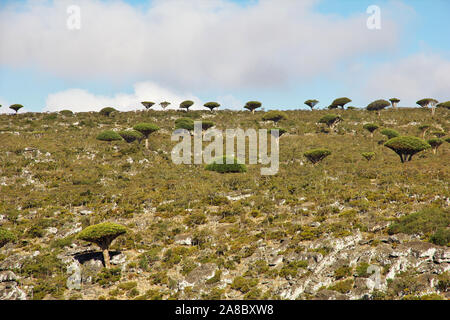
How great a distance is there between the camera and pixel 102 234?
75.5 ft

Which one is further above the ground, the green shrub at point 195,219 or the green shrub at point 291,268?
the green shrub at point 195,219

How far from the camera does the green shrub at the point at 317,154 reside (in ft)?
158

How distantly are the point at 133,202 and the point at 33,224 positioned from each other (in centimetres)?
1066

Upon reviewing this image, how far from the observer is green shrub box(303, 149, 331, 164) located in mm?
48125

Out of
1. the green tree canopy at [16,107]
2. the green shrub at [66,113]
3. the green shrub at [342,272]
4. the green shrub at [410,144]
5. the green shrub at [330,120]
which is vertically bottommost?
the green shrub at [342,272]

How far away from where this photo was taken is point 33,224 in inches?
1224

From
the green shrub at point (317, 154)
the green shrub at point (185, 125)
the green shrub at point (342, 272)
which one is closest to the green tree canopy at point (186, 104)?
the green shrub at point (185, 125)

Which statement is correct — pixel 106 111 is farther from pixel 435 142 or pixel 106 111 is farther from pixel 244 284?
pixel 435 142

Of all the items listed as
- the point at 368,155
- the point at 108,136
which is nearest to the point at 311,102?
the point at 368,155

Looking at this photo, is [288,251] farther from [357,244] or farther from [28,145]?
[28,145]

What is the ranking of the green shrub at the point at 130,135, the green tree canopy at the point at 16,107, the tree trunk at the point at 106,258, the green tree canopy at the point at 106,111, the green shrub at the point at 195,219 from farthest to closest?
the green tree canopy at the point at 106,111 < the green tree canopy at the point at 16,107 < the green shrub at the point at 130,135 < the green shrub at the point at 195,219 < the tree trunk at the point at 106,258

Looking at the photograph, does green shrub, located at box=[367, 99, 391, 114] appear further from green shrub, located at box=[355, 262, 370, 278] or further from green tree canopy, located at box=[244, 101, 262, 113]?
green shrub, located at box=[355, 262, 370, 278]

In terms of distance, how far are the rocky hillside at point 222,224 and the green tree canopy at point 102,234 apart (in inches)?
65.6

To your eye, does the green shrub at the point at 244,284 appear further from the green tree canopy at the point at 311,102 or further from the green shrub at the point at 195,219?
the green tree canopy at the point at 311,102
